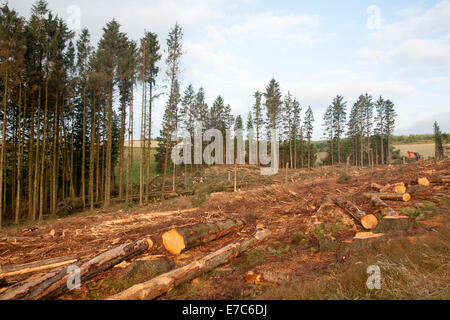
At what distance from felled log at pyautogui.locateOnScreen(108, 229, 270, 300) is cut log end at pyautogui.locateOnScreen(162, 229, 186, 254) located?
1109mm

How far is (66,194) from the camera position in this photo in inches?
878

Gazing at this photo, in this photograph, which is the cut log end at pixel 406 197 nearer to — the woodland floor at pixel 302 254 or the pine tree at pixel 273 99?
the woodland floor at pixel 302 254

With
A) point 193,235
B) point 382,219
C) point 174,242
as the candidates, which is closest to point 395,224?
point 382,219

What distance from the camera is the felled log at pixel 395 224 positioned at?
4.82m

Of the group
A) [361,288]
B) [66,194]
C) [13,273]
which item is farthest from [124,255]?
[66,194]

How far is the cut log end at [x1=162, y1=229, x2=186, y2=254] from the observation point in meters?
5.32

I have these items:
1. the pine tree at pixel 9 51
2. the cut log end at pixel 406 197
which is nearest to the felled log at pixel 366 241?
the cut log end at pixel 406 197

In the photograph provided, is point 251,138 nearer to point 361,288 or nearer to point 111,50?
point 111,50

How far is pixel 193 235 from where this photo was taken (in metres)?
5.64

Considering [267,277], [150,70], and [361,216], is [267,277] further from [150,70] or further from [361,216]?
[150,70]

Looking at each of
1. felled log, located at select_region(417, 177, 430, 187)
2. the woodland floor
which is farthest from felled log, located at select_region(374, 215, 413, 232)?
felled log, located at select_region(417, 177, 430, 187)

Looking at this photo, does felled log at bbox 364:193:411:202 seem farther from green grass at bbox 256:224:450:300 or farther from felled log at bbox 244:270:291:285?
felled log at bbox 244:270:291:285

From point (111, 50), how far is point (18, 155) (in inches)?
430

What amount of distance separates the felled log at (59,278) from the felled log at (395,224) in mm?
5825
